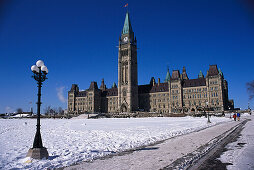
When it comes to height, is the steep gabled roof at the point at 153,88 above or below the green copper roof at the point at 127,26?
below

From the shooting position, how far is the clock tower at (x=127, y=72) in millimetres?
105000

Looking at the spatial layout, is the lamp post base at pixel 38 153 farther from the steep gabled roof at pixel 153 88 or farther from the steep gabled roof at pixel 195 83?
the steep gabled roof at pixel 153 88

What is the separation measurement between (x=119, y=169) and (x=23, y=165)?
144 inches

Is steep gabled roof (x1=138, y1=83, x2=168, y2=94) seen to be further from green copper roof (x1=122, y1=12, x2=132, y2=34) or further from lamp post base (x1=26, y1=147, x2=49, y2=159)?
lamp post base (x1=26, y1=147, x2=49, y2=159)

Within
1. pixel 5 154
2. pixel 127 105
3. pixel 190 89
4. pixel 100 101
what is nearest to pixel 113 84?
pixel 100 101

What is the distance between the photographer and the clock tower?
10500 centimetres

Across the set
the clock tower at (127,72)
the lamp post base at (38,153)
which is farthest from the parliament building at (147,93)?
the lamp post base at (38,153)

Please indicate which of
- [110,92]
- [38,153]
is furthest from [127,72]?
[38,153]

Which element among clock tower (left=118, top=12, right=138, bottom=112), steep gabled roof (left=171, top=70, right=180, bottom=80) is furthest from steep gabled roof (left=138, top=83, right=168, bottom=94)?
steep gabled roof (left=171, top=70, right=180, bottom=80)

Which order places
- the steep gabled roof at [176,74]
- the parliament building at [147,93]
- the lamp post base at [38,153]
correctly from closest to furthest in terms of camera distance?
1. the lamp post base at [38,153]
2. the parliament building at [147,93]
3. the steep gabled roof at [176,74]

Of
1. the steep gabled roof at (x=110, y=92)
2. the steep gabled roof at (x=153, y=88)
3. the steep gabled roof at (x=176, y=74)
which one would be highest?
the steep gabled roof at (x=176, y=74)

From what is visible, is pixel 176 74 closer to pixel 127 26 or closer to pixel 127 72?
pixel 127 72

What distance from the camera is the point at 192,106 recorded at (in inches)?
3605

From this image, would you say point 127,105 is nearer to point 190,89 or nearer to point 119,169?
point 190,89
